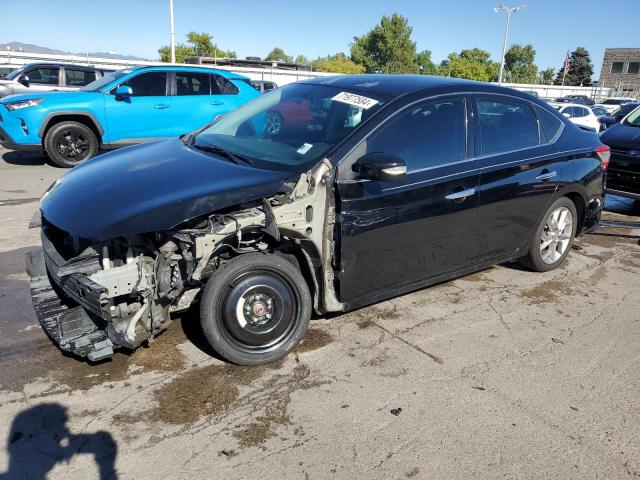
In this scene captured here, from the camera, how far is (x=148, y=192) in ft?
9.98

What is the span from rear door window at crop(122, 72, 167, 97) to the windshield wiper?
20.5 ft

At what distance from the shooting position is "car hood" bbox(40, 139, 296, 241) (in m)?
2.82

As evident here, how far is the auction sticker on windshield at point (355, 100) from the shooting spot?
364 centimetres

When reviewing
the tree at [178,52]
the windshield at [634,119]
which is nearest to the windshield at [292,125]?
the windshield at [634,119]

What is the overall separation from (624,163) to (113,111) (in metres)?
8.16

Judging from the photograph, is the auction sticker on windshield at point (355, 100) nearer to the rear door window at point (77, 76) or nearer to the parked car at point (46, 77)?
the parked car at point (46, 77)

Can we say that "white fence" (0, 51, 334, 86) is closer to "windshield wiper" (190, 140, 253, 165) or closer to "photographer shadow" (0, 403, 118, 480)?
"windshield wiper" (190, 140, 253, 165)

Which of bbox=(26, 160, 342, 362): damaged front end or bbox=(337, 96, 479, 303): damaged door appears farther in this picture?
bbox=(337, 96, 479, 303): damaged door

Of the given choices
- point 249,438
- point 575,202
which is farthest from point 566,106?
point 249,438

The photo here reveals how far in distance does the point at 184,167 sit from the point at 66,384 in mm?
1472

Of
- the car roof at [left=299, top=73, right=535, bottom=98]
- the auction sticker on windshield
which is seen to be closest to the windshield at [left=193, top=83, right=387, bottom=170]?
the auction sticker on windshield

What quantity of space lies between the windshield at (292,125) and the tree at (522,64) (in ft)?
283

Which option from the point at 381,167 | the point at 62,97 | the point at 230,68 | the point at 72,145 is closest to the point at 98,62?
the point at 230,68

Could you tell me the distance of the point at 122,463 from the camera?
2406mm
